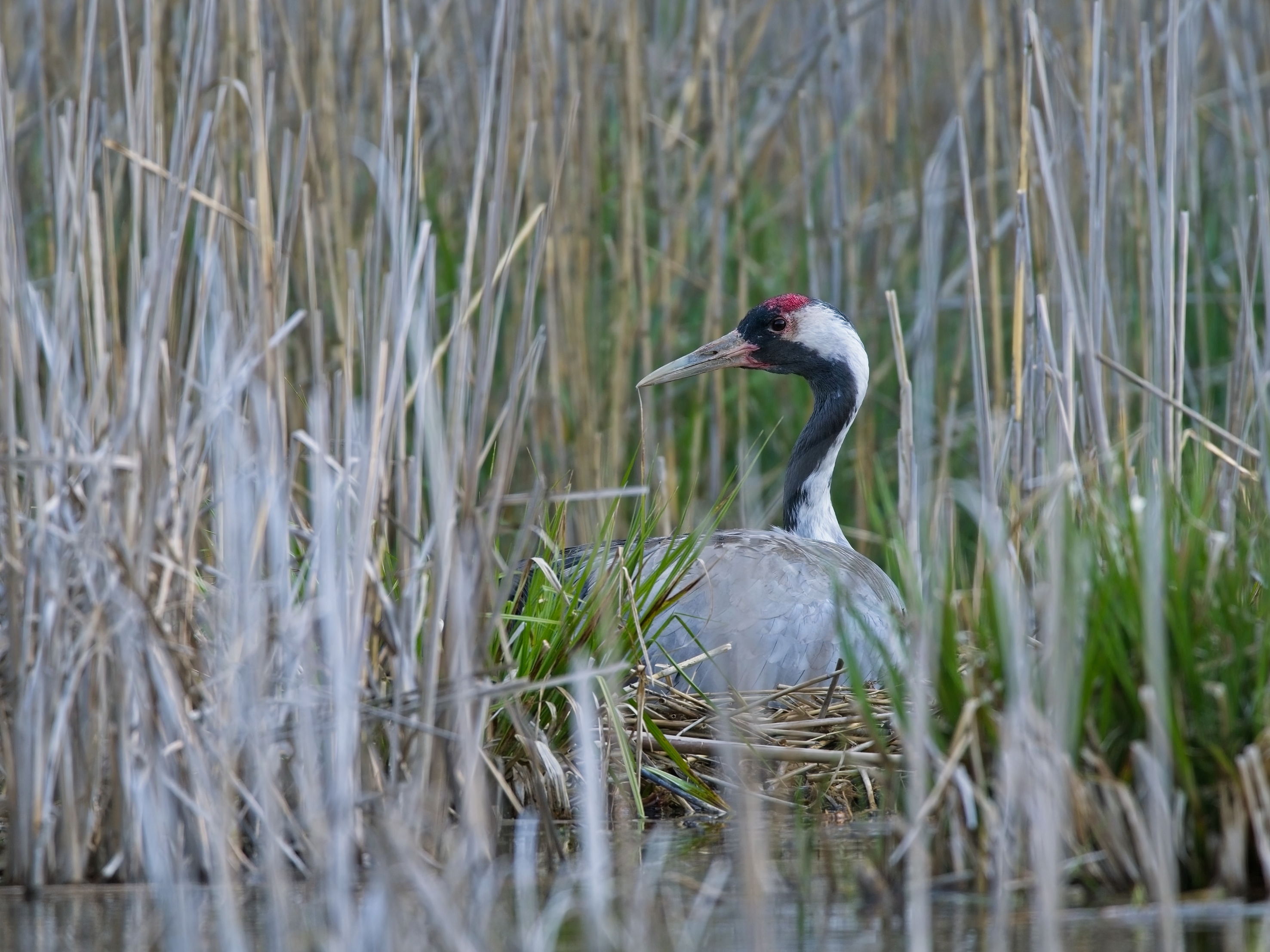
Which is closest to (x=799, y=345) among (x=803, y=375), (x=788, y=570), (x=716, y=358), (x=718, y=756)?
(x=803, y=375)

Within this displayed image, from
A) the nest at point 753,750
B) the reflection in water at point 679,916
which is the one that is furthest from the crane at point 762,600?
the reflection in water at point 679,916

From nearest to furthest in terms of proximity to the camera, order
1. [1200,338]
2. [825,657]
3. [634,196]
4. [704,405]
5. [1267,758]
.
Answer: [1267,758]
[825,657]
[1200,338]
[634,196]
[704,405]

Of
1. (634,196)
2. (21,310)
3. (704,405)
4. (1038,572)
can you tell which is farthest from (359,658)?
(704,405)

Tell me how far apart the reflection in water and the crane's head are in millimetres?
2474

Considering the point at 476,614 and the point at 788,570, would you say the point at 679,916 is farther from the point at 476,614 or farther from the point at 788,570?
the point at 788,570

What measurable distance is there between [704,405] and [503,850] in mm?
2993

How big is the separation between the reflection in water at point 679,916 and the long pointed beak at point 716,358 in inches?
92.2

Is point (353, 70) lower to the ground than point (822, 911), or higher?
higher

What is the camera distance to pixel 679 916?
7.64 ft

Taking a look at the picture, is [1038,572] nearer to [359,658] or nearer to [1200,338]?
[359,658]

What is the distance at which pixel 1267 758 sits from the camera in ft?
7.47

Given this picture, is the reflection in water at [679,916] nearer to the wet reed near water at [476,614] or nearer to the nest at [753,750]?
the wet reed near water at [476,614]

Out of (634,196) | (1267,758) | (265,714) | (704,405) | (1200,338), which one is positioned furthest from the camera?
(704,405)

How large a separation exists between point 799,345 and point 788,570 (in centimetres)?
107
